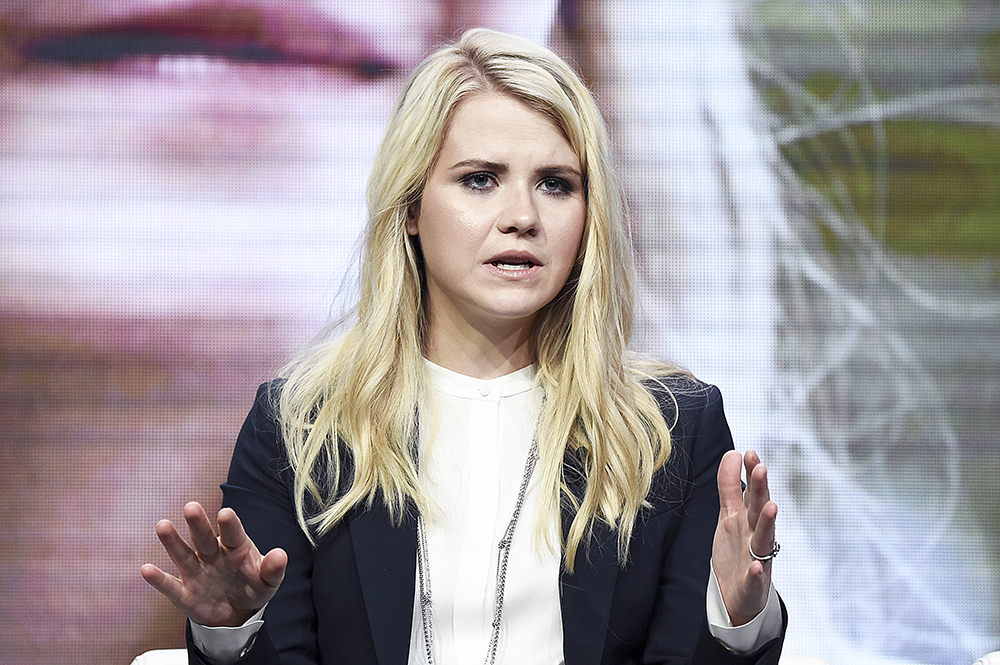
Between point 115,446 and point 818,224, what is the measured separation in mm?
1880

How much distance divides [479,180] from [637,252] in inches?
38.7

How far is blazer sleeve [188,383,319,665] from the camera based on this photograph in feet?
5.44

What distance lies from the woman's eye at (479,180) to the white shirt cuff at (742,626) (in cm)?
74

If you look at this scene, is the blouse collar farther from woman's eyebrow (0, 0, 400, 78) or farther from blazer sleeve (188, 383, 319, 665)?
woman's eyebrow (0, 0, 400, 78)

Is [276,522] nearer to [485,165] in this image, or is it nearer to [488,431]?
[488,431]

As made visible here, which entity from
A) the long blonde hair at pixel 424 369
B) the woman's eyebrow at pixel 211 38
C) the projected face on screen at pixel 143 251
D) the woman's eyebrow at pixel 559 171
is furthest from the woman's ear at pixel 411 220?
the woman's eyebrow at pixel 211 38

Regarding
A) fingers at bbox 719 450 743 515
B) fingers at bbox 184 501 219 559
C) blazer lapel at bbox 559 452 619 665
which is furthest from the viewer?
blazer lapel at bbox 559 452 619 665

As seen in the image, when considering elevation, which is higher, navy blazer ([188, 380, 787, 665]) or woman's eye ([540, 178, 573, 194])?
woman's eye ([540, 178, 573, 194])

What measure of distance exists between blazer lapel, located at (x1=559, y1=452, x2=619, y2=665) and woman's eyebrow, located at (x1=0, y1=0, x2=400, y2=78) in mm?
1461

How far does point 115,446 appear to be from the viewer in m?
2.51

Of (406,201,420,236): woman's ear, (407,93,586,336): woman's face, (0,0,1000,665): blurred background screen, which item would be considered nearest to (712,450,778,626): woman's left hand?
(407,93,586,336): woman's face

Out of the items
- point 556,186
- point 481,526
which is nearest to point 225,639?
point 481,526

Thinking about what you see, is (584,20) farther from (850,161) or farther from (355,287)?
(355,287)

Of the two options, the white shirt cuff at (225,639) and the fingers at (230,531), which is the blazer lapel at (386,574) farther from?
the fingers at (230,531)
